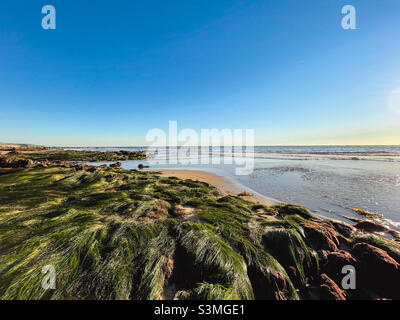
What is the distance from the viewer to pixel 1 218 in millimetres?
2812

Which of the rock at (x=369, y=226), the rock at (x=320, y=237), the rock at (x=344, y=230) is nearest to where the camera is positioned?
the rock at (x=320, y=237)

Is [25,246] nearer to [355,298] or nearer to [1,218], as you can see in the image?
[1,218]

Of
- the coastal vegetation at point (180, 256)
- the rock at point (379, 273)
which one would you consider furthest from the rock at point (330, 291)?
the rock at point (379, 273)

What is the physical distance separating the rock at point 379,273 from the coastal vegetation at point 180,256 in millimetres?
11

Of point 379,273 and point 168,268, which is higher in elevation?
point 168,268

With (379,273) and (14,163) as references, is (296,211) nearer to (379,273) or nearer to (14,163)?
(379,273)

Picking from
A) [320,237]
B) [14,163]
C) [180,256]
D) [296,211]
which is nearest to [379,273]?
[320,237]

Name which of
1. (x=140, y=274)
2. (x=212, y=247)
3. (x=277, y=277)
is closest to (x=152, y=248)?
(x=140, y=274)

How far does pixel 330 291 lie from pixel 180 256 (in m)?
1.99

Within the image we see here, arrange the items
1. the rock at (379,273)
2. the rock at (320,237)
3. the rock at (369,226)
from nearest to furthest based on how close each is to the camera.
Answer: the rock at (379,273)
the rock at (320,237)
the rock at (369,226)

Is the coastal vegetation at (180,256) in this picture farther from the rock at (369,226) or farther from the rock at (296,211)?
the rock at (369,226)

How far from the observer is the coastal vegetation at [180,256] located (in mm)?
1679

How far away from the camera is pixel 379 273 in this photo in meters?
1.98
